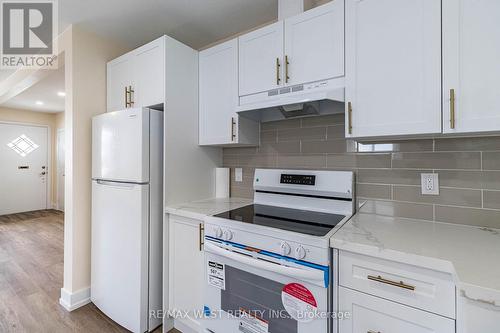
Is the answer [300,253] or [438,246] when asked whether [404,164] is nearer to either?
[438,246]

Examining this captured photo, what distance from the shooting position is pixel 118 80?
2209 millimetres

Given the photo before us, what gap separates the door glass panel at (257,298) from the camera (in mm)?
1241

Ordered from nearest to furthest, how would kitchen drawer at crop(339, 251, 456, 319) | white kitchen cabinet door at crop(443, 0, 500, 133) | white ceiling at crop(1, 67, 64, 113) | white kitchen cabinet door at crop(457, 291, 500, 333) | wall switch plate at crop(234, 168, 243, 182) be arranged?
white kitchen cabinet door at crop(457, 291, 500, 333)
kitchen drawer at crop(339, 251, 456, 319)
white kitchen cabinet door at crop(443, 0, 500, 133)
wall switch plate at crop(234, 168, 243, 182)
white ceiling at crop(1, 67, 64, 113)

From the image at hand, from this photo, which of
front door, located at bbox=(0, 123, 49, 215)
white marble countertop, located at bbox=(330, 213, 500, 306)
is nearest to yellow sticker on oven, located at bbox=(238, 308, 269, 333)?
white marble countertop, located at bbox=(330, 213, 500, 306)

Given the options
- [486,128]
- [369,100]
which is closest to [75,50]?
[369,100]

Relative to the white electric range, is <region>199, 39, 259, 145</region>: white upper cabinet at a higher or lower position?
higher

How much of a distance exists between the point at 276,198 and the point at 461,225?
1.12 metres

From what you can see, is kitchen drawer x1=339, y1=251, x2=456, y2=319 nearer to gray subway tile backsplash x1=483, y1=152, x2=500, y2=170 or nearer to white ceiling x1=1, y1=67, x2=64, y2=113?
gray subway tile backsplash x1=483, y1=152, x2=500, y2=170

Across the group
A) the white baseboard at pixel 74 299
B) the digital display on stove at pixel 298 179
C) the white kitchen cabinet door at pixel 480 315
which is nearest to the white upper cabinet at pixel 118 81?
the digital display on stove at pixel 298 179

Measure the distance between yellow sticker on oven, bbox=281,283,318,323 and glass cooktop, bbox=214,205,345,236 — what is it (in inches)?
11.0

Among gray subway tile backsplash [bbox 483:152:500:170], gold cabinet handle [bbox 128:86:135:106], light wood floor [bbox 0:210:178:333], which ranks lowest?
light wood floor [bbox 0:210:178:333]

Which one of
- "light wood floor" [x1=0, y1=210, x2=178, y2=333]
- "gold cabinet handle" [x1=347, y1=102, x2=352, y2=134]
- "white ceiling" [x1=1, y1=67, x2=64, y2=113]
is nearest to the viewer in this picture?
"gold cabinet handle" [x1=347, y1=102, x2=352, y2=134]

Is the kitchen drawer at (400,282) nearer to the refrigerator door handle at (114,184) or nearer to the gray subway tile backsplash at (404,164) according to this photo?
the gray subway tile backsplash at (404,164)

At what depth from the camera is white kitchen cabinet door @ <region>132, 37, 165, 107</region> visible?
1.83 metres
